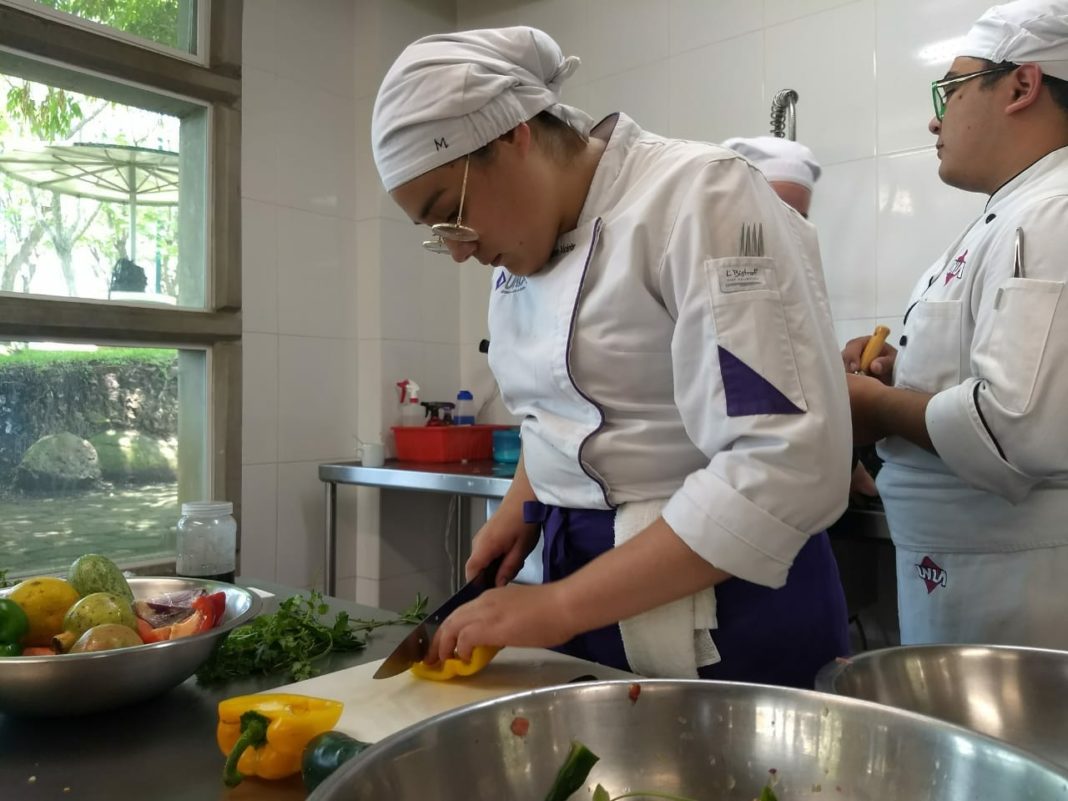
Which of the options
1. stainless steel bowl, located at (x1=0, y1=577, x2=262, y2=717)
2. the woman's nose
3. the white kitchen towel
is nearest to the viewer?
stainless steel bowl, located at (x1=0, y1=577, x2=262, y2=717)

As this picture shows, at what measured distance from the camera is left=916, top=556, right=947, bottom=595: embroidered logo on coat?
4.16 ft

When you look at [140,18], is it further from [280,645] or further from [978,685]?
[978,685]

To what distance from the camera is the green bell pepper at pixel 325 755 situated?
1.98 ft

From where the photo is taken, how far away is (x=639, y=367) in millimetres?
880

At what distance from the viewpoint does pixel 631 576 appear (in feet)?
2.61

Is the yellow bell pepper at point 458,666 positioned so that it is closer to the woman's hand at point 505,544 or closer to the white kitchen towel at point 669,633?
the white kitchen towel at point 669,633

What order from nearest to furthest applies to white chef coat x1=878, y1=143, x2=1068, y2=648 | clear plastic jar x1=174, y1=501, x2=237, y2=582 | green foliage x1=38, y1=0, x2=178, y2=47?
white chef coat x1=878, y1=143, x2=1068, y2=648 < clear plastic jar x1=174, y1=501, x2=237, y2=582 < green foliage x1=38, y1=0, x2=178, y2=47

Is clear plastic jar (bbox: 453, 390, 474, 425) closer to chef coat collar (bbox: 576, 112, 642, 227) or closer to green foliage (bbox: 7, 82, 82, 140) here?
green foliage (bbox: 7, 82, 82, 140)

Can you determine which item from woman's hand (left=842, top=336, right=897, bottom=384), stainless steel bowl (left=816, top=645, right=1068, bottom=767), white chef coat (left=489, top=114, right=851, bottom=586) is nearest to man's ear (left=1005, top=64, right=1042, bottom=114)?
woman's hand (left=842, top=336, right=897, bottom=384)

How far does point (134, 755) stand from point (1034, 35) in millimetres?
1424

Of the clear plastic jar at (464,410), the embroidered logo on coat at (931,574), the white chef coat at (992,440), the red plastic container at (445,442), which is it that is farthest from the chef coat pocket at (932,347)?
the clear plastic jar at (464,410)

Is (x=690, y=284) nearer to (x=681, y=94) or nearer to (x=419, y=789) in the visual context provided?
(x=419, y=789)

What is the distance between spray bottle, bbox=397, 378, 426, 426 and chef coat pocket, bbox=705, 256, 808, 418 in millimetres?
2136

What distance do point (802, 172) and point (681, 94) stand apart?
723 millimetres
